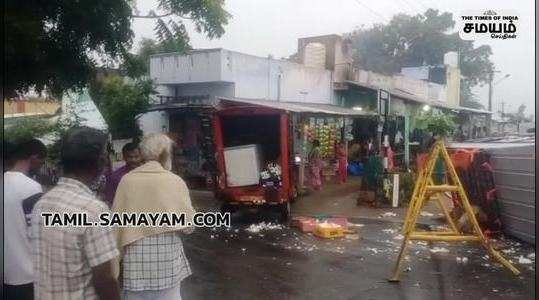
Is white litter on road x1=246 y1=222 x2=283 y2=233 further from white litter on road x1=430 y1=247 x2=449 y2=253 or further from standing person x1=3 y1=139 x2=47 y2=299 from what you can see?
standing person x1=3 y1=139 x2=47 y2=299

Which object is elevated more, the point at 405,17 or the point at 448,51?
the point at 405,17

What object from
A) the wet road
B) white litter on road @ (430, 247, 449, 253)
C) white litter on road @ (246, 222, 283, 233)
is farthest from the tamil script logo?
white litter on road @ (246, 222, 283, 233)

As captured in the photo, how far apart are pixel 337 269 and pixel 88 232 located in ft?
13.1

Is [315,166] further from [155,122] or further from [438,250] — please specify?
[438,250]

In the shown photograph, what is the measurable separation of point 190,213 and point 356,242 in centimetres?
467

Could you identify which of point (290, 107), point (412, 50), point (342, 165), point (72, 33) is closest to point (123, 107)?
point (290, 107)

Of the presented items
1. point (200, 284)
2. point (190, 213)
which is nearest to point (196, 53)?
point (200, 284)

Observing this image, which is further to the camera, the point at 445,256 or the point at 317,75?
the point at 317,75

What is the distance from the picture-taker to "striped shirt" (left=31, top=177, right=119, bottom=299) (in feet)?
6.58

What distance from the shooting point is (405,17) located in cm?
2252

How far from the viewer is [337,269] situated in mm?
Answer: 5551

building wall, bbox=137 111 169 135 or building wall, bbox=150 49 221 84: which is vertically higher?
building wall, bbox=150 49 221 84

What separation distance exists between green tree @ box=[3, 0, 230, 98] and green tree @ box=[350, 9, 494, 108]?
1728 centimetres

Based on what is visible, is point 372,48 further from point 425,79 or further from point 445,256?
Result: point 445,256
